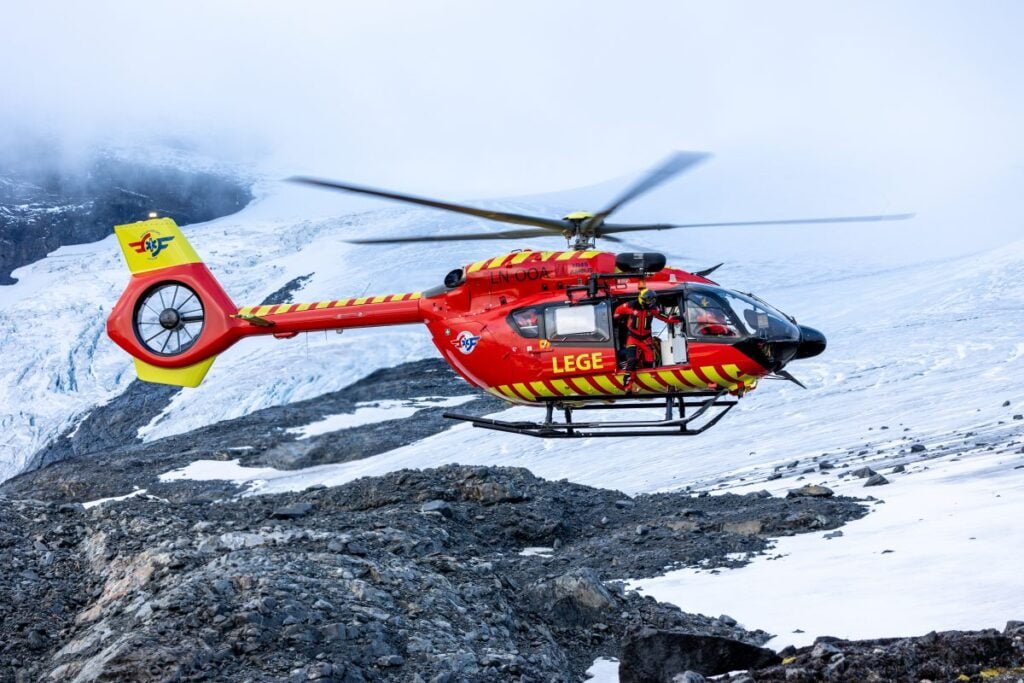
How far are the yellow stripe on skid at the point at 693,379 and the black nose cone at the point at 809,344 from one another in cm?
107

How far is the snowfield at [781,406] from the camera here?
47.8ft

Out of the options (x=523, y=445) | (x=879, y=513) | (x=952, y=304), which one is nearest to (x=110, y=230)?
(x=523, y=445)

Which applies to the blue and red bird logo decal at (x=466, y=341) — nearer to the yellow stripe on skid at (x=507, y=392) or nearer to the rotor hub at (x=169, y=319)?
the yellow stripe on skid at (x=507, y=392)

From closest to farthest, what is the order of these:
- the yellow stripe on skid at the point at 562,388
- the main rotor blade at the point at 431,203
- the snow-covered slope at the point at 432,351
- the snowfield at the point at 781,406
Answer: the main rotor blade at the point at 431,203, the yellow stripe on skid at the point at 562,388, the snowfield at the point at 781,406, the snow-covered slope at the point at 432,351

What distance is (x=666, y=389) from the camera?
13.1m

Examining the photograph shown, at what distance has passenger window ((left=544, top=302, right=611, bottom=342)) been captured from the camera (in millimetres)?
13164

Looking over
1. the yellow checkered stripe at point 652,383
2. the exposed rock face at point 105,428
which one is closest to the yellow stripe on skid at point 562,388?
A: the yellow checkered stripe at point 652,383

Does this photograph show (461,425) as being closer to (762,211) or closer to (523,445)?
(523,445)

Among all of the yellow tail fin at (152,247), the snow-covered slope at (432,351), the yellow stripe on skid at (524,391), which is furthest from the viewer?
the snow-covered slope at (432,351)

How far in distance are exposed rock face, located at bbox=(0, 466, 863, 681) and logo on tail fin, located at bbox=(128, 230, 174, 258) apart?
11.5ft

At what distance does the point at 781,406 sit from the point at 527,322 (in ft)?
66.8

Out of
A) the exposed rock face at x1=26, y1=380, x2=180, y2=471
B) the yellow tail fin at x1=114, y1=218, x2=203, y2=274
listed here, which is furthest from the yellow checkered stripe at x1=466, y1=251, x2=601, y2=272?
the exposed rock face at x1=26, y1=380, x2=180, y2=471

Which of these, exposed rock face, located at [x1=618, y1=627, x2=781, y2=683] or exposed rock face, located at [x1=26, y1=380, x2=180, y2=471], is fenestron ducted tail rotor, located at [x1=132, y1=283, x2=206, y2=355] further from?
exposed rock face, located at [x1=26, y1=380, x2=180, y2=471]

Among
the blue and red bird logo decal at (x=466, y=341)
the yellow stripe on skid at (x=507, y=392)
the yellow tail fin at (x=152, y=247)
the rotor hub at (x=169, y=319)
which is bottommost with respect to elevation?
the yellow stripe on skid at (x=507, y=392)
